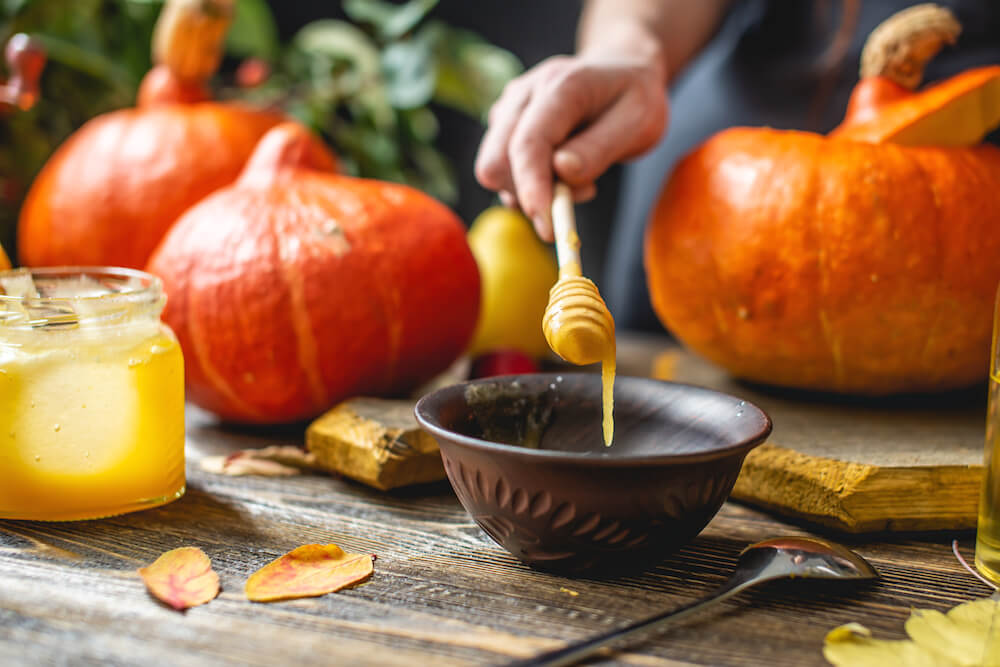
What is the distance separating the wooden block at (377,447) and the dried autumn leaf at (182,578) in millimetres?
187

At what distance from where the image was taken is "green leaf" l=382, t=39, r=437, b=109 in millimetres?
1686

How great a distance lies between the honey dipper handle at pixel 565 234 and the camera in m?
0.73

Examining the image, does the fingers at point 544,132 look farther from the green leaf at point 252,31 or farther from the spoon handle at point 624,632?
the green leaf at point 252,31

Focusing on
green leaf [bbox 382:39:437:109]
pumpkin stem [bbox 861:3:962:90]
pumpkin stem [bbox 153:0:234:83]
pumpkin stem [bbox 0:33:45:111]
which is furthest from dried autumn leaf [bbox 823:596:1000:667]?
green leaf [bbox 382:39:437:109]

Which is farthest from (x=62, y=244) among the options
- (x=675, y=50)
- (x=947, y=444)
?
(x=947, y=444)

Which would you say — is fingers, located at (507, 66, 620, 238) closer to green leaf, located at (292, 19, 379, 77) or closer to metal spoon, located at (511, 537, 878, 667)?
metal spoon, located at (511, 537, 878, 667)

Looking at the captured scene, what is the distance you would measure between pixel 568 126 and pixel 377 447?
43cm

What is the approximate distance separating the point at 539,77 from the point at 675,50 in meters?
0.40

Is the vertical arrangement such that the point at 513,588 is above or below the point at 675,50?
below

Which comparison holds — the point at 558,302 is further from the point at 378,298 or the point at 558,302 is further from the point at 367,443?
the point at 378,298

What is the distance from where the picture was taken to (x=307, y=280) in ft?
3.16

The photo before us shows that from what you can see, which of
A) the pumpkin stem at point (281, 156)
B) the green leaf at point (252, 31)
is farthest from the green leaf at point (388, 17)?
the pumpkin stem at point (281, 156)

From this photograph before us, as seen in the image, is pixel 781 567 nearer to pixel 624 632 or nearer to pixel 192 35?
pixel 624 632

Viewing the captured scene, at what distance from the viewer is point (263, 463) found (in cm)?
90
